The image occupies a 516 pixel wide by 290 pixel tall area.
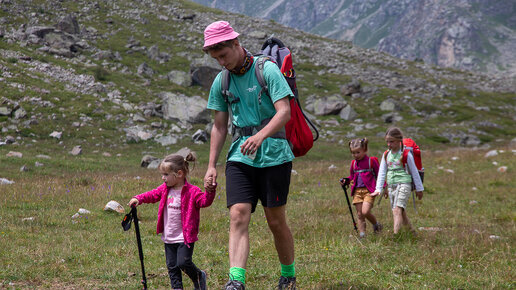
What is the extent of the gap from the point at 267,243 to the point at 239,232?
3.39 m

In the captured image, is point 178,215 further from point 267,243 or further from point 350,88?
point 350,88

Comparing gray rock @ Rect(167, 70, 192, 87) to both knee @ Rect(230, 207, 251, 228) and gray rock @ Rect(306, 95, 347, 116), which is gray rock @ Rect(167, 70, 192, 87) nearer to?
gray rock @ Rect(306, 95, 347, 116)

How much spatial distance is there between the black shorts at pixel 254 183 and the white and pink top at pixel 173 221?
2.68ft

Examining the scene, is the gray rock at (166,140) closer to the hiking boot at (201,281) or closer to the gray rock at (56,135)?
the gray rock at (56,135)

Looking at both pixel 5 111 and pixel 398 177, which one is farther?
pixel 5 111

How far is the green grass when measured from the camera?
6105 millimetres

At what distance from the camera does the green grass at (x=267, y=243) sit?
20.0 feet

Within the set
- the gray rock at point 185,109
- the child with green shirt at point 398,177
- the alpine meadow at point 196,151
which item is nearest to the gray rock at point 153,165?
the alpine meadow at point 196,151

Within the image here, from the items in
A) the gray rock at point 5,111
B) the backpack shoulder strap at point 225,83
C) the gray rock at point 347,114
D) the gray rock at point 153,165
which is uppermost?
the backpack shoulder strap at point 225,83

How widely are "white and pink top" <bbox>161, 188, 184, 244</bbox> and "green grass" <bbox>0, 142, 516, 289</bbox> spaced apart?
101 cm

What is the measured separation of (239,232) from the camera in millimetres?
4789

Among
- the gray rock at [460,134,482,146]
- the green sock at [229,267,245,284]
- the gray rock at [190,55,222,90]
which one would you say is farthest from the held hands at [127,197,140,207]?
the gray rock at [460,134,482,146]

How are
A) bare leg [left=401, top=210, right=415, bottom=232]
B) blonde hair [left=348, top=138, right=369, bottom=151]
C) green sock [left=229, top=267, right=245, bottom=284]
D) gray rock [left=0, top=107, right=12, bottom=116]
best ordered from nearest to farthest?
green sock [left=229, top=267, right=245, bottom=284] < bare leg [left=401, top=210, right=415, bottom=232] < blonde hair [left=348, top=138, right=369, bottom=151] < gray rock [left=0, top=107, right=12, bottom=116]

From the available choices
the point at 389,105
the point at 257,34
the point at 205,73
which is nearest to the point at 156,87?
the point at 205,73
